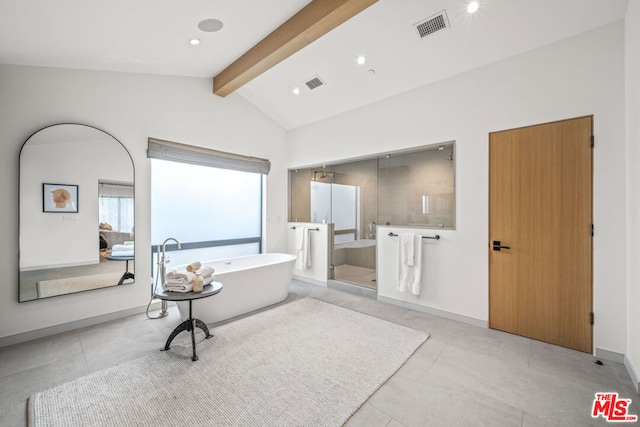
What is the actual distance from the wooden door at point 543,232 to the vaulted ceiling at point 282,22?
90 centimetres

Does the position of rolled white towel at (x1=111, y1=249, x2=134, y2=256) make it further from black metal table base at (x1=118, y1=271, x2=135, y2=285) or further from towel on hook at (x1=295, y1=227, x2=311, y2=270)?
towel on hook at (x1=295, y1=227, x2=311, y2=270)

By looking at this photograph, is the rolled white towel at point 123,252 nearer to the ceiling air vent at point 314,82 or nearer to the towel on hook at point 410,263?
the ceiling air vent at point 314,82

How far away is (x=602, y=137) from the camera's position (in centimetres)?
235

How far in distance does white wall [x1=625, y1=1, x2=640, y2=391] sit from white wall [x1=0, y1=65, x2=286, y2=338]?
171 inches

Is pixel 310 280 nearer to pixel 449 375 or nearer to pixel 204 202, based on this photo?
pixel 204 202

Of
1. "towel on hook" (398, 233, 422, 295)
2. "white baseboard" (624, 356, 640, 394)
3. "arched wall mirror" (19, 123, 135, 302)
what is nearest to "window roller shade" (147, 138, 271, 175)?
"arched wall mirror" (19, 123, 135, 302)

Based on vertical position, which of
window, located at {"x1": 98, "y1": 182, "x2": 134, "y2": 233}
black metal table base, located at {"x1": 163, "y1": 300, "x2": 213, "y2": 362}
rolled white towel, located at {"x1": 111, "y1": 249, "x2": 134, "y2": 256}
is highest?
window, located at {"x1": 98, "y1": 182, "x2": 134, "y2": 233}

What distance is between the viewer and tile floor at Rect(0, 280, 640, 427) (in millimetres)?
1713

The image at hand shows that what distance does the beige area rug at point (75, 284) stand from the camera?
2.78 metres

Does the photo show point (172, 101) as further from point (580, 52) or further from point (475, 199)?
point (580, 52)

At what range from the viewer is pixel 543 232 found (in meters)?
2.65

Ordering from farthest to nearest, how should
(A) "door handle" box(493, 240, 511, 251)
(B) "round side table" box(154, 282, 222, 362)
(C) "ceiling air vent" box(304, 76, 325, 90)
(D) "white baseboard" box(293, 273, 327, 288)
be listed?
1. (D) "white baseboard" box(293, 273, 327, 288)
2. (C) "ceiling air vent" box(304, 76, 325, 90)
3. (A) "door handle" box(493, 240, 511, 251)
4. (B) "round side table" box(154, 282, 222, 362)

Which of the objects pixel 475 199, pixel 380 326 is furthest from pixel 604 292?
pixel 380 326

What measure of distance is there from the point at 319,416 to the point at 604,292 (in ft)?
8.46
